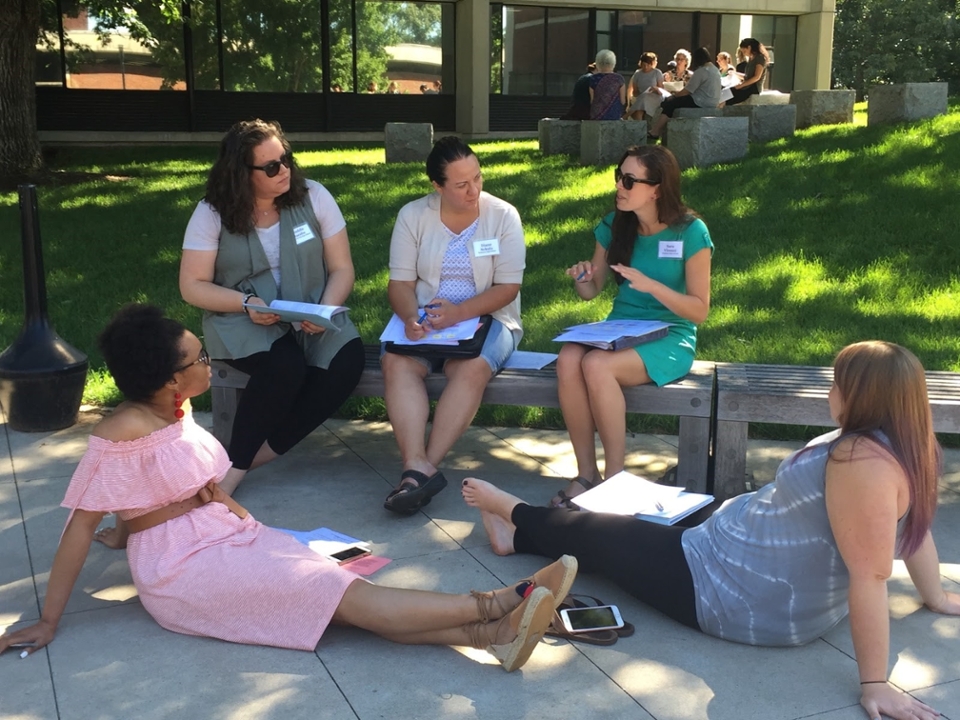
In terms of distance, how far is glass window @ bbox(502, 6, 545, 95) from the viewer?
2342 cm

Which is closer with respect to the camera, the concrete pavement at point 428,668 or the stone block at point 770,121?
the concrete pavement at point 428,668

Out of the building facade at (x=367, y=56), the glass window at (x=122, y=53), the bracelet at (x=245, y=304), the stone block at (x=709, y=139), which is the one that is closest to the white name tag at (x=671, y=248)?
the bracelet at (x=245, y=304)

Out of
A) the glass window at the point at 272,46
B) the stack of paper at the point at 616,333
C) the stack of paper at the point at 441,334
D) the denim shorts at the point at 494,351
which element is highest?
the glass window at the point at 272,46

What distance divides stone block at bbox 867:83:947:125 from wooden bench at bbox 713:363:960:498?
8463 mm

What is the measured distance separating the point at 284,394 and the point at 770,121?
9741 mm

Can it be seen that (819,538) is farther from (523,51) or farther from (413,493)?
(523,51)

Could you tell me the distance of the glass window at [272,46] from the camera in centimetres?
2169

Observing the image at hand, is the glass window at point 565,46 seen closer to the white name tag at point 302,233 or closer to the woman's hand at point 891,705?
the white name tag at point 302,233

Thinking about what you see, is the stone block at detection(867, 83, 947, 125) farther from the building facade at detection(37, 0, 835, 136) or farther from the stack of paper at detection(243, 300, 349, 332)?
the building facade at detection(37, 0, 835, 136)

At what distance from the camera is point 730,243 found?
8.80 m


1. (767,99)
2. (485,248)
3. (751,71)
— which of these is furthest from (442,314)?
(767,99)

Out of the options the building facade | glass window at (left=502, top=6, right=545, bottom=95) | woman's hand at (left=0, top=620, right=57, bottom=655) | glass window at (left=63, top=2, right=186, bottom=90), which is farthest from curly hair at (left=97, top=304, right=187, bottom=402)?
glass window at (left=502, top=6, right=545, bottom=95)

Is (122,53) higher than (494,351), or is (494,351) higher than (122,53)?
(122,53)

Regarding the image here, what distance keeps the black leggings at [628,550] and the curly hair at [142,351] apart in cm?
134
